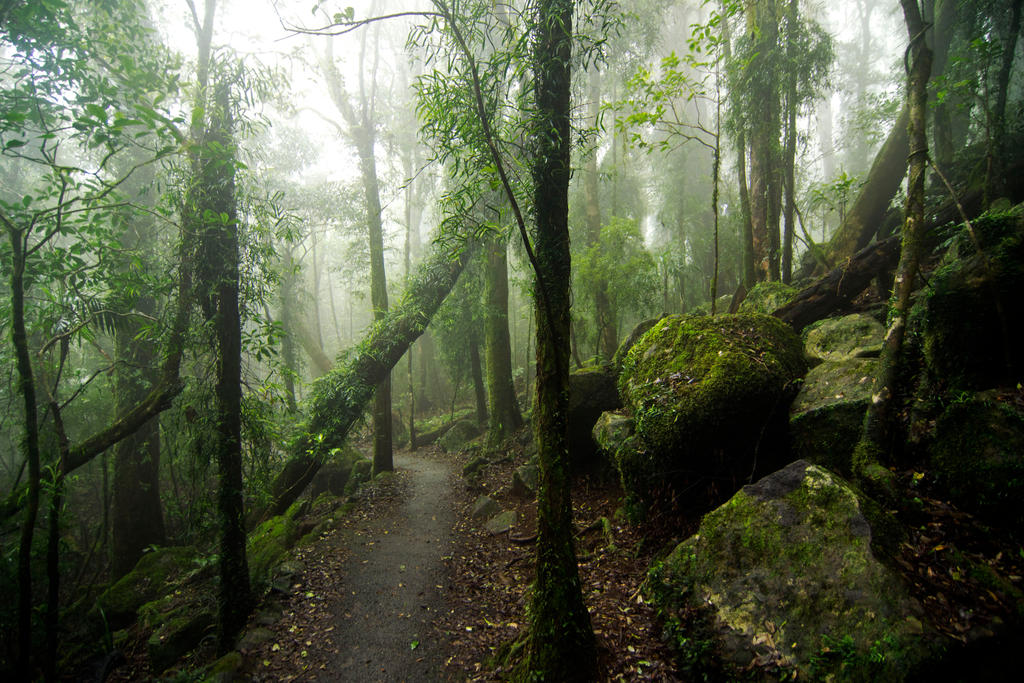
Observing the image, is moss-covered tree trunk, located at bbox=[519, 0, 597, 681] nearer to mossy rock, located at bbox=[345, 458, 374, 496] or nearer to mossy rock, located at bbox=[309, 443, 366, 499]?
mossy rock, located at bbox=[345, 458, 374, 496]

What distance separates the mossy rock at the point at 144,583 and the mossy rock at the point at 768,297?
1034cm

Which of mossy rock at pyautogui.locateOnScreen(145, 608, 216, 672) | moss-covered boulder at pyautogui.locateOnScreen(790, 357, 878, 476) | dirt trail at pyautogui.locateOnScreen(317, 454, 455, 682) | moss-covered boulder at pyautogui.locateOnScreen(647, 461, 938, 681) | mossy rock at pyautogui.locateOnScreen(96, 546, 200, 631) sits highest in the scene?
moss-covered boulder at pyautogui.locateOnScreen(790, 357, 878, 476)

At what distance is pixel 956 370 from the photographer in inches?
141

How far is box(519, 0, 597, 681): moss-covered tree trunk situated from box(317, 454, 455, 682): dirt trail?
1.57 m

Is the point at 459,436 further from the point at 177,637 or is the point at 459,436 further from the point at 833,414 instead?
the point at 833,414

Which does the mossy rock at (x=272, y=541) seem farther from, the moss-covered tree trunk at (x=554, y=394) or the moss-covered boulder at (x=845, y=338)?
the moss-covered boulder at (x=845, y=338)

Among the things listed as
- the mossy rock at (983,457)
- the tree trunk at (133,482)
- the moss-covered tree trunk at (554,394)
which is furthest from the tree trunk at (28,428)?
the mossy rock at (983,457)

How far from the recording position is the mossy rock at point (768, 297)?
23.7 feet

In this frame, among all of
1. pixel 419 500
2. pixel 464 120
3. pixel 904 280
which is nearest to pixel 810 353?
pixel 904 280

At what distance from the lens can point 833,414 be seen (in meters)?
4.12

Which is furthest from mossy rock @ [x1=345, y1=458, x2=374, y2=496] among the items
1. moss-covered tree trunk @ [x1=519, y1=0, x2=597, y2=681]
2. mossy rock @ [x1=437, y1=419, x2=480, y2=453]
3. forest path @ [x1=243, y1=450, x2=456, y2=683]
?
moss-covered tree trunk @ [x1=519, y1=0, x2=597, y2=681]

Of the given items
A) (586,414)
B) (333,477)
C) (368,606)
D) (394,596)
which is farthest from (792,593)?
(333,477)

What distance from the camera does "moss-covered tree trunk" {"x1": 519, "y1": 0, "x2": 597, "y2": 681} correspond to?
3.17m

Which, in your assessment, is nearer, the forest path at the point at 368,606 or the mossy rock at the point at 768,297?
the forest path at the point at 368,606
